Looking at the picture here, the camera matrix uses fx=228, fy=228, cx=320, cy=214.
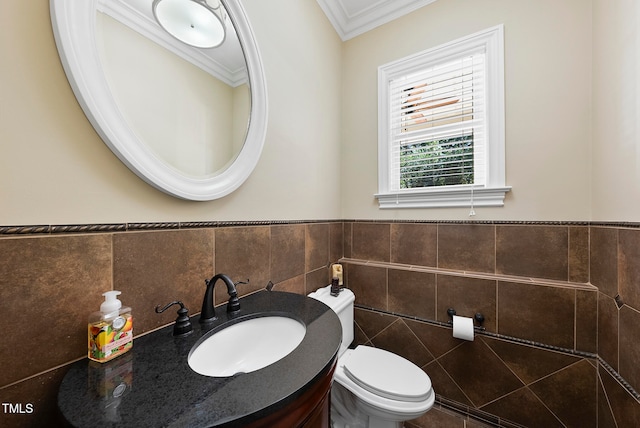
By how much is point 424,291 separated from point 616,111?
1230 millimetres

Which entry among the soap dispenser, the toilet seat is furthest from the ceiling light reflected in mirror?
the toilet seat

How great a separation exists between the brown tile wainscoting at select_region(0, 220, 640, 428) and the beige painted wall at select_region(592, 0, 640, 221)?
0.14 meters

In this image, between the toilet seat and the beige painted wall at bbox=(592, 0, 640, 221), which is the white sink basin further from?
the beige painted wall at bbox=(592, 0, 640, 221)

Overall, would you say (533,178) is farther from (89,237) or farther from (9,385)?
(9,385)

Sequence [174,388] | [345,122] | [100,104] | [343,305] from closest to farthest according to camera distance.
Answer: [174,388], [100,104], [343,305], [345,122]

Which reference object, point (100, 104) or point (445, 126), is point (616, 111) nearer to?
point (445, 126)

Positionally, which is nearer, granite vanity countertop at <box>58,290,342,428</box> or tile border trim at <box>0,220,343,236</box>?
granite vanity countertop at <box>58,290,342,428</box>

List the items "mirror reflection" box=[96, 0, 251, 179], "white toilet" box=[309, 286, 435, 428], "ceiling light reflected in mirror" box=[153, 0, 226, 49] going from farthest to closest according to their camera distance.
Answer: "white toilet" box=[309, 286, 435, 428] < "ceiling light reflected in mirror" box=[153, 0, 226, 49] < "mirror reflection" box=[96, 0, 251, 179]

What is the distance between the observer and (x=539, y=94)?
4.15ft

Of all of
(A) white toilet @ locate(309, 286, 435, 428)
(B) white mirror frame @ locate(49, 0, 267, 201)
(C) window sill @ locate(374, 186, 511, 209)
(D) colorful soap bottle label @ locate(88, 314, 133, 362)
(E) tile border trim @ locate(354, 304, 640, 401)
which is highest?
(B) white mirror frame @ locate(49, 0, 267, 201)

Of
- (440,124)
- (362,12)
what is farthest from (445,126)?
(362,12)

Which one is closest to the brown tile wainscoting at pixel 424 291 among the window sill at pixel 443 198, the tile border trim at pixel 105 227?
the tile border trim at pixel 105 227

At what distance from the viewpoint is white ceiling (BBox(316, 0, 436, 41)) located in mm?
1595

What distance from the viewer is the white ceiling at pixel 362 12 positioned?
1595 mm
